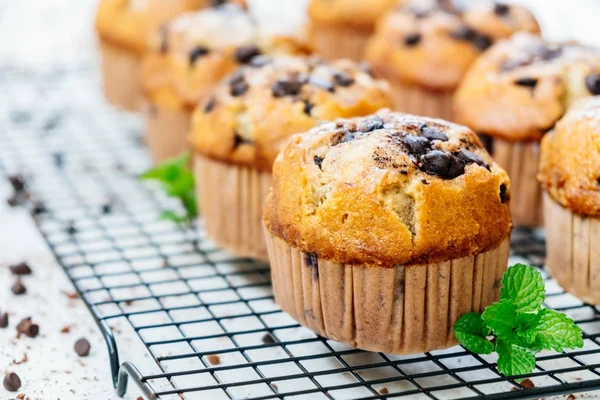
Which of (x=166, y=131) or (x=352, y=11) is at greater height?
(x=352, y=11)

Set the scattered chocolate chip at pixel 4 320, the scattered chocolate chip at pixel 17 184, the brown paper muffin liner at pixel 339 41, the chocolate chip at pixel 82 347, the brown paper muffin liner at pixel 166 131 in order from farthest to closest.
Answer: the brown paper muffin liner at pixel 339 41
the brown paper muffin liner at pixel 166 131
the scattered chocolate chip at pixel 17 184
the scattered chocolate chip at pixel 4 320
the chocolate chip at pixel 82 347

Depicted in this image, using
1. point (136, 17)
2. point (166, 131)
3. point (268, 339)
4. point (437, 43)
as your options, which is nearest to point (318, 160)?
point (268, 339)

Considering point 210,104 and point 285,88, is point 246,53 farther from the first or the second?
point 285,88

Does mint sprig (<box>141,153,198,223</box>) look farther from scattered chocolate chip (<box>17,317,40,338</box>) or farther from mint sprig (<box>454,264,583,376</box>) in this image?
mint sprig (<box>454,264,583,376</box>)

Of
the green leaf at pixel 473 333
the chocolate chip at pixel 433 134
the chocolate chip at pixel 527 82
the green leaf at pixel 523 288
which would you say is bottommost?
the green leaf at pixel 473 333

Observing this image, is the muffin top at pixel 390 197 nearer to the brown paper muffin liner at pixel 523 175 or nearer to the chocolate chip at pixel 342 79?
the chocolate chip at pixel 342 79

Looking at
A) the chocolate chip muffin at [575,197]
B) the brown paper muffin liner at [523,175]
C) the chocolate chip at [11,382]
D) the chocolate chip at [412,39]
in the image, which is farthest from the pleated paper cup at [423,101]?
the chocolate chip at [11,382]

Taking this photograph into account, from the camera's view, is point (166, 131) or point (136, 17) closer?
point (166, 131)
